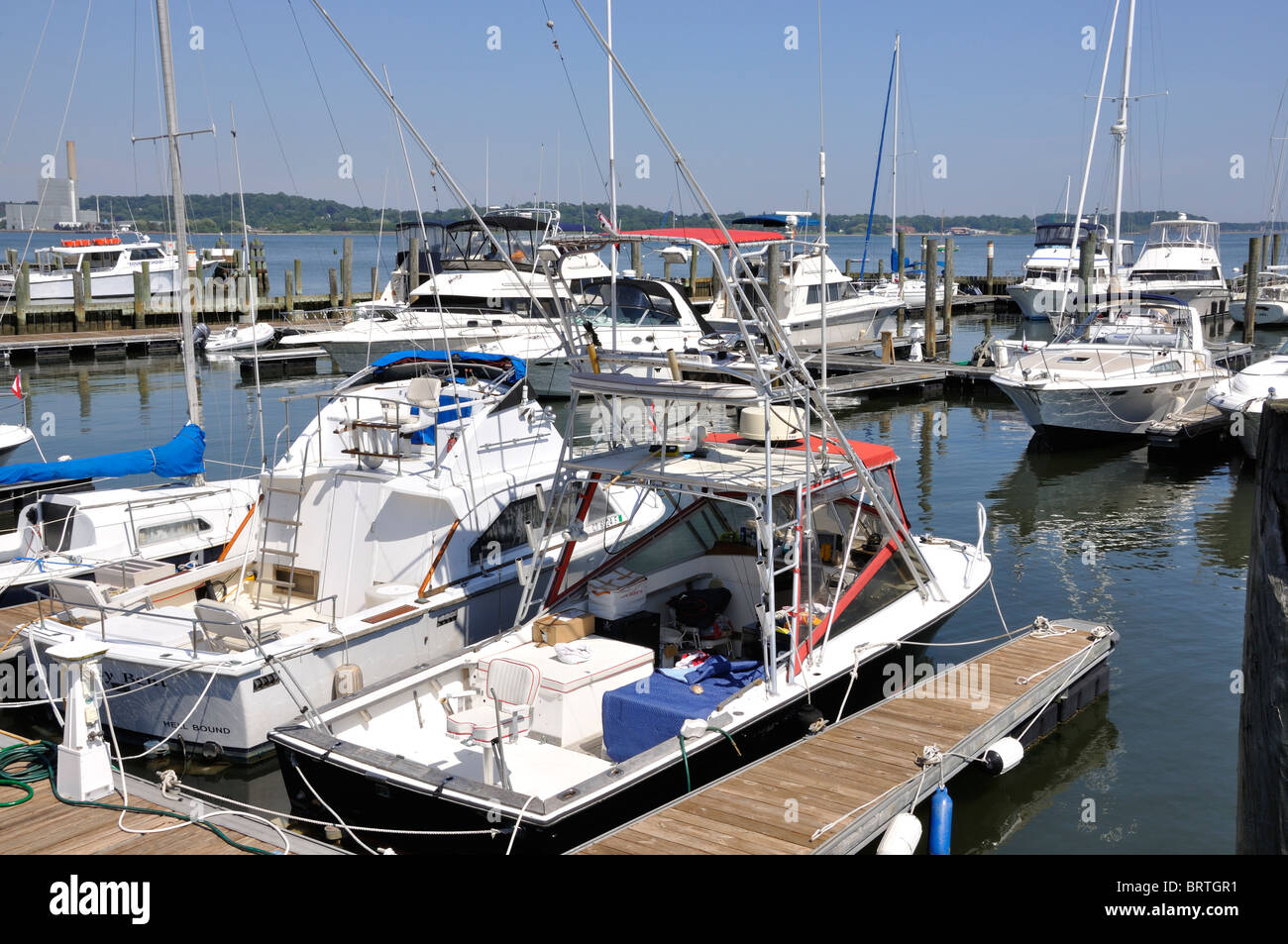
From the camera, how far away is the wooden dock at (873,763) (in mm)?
7309

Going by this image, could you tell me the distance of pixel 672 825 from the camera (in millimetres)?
7445

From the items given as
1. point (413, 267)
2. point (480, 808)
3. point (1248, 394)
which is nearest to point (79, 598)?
point (480, 808)

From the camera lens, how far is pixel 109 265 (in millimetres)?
53344

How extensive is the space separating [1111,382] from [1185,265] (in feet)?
82.2

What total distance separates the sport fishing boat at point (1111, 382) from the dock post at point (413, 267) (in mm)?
21388

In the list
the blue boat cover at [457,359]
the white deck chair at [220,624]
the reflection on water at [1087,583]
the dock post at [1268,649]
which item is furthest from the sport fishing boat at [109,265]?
the dock post at [1268,649]

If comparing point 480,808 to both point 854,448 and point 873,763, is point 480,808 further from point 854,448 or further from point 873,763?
point 854,448

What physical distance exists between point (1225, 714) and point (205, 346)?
1462 inches

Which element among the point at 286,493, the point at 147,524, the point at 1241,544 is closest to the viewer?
the point at 286,493

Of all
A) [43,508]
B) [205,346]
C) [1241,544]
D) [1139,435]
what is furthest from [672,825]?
[205,346]

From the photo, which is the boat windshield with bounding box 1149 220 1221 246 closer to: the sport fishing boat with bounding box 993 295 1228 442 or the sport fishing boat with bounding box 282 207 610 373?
the sport fishing boat with bounding box 993 295 1228 442

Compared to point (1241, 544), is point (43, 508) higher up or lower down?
higher up

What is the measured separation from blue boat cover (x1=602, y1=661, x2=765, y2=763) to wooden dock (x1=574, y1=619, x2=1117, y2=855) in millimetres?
674
